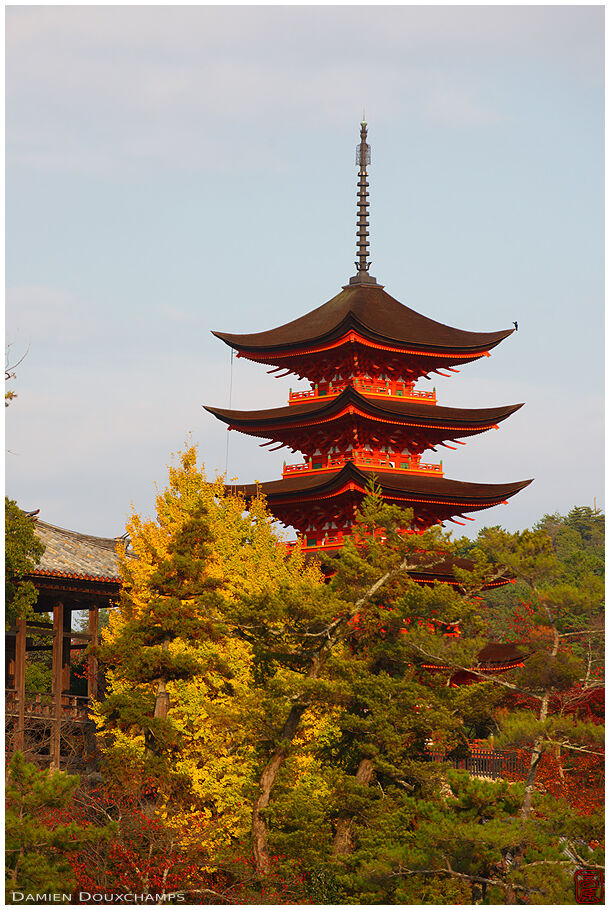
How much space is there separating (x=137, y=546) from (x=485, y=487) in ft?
35.8

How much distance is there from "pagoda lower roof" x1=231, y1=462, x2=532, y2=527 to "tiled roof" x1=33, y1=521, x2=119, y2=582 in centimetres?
412

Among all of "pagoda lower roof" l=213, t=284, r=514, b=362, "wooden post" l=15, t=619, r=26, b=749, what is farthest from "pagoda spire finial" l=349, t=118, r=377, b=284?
"wooden post" l=15, t=619, r=26, b=749

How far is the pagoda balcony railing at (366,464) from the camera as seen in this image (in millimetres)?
37531

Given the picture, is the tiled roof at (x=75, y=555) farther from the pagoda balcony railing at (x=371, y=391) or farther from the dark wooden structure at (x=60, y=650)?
the pagoda balcony railing at (x=371, y=391)

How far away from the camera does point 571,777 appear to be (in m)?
31.8

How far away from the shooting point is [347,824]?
25.8m

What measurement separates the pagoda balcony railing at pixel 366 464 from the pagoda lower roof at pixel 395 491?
0.28 meters

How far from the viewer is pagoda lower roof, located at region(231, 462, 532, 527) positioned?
35750 mm

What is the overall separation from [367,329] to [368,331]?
0.36 ft

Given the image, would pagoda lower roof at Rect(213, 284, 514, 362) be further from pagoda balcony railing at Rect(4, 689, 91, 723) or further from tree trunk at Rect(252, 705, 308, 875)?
tree trunk at Rect(252, 705, 308, 875)

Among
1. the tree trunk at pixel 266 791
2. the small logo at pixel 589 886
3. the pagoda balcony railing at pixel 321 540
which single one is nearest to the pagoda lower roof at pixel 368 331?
the pagoda balcony railing at pixel 321 540

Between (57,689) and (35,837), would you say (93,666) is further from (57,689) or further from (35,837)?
(35,837)

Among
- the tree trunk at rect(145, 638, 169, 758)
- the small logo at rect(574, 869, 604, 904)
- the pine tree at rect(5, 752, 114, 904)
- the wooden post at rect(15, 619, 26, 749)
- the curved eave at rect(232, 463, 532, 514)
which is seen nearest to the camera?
the pine tree at rect(5, 752, 114, 904)

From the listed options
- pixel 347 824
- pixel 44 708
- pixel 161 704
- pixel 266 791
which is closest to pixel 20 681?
pixel 44 708
